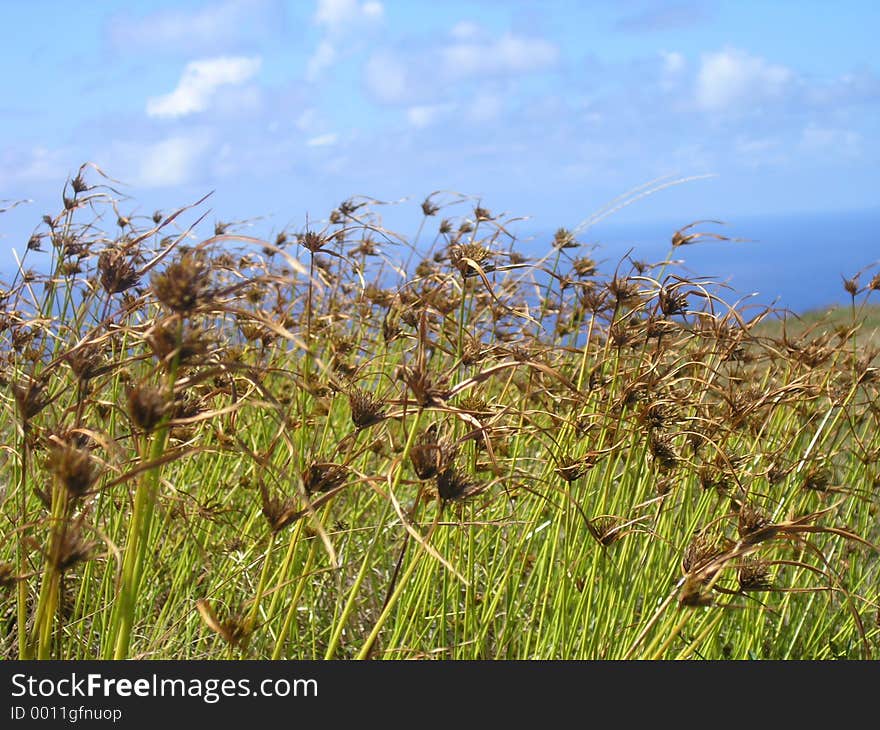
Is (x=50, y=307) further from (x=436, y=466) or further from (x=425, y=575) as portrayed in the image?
(x=436, y=466)

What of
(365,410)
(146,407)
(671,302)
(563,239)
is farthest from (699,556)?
(563,239)

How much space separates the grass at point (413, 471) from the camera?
1.05 m

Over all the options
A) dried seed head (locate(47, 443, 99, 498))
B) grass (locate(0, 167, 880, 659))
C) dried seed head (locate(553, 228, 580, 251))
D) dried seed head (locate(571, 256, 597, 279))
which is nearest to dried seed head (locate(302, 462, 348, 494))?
grass (locate(0, 167, 880, 659))

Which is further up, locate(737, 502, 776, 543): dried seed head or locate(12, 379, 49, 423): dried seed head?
locate(12, 379, 49, 423): dried seed head

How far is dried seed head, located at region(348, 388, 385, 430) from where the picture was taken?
1.15m

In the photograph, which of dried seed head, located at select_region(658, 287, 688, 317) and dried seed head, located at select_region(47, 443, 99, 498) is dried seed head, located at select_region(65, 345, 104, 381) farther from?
dried seed head, located at select_region(658, 287, 688, 317)

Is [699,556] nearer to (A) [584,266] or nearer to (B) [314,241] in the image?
(B) [314,241]

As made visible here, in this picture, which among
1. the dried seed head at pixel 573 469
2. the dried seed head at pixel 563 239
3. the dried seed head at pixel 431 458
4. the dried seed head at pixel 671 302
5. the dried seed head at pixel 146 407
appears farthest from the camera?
the dried seed head at pixel 563 239

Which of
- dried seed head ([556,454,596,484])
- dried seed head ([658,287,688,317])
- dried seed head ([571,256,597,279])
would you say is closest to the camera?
dried seed head ([556,454,596,484])

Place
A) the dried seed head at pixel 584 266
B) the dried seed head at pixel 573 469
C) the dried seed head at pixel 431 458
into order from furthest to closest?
the dried seed head at pixel 584 266
the dried seed head at pixel 573 469
the dried seed head at pixel 431 458

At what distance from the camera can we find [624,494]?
207cm

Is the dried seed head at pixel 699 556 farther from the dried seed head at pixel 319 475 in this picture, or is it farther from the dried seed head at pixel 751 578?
the dried seed head at pixel 319 475

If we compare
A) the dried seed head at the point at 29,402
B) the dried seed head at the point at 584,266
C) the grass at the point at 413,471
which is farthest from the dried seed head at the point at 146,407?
the dried seed head at the point at 584,266

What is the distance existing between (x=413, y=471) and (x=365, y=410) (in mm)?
1322
